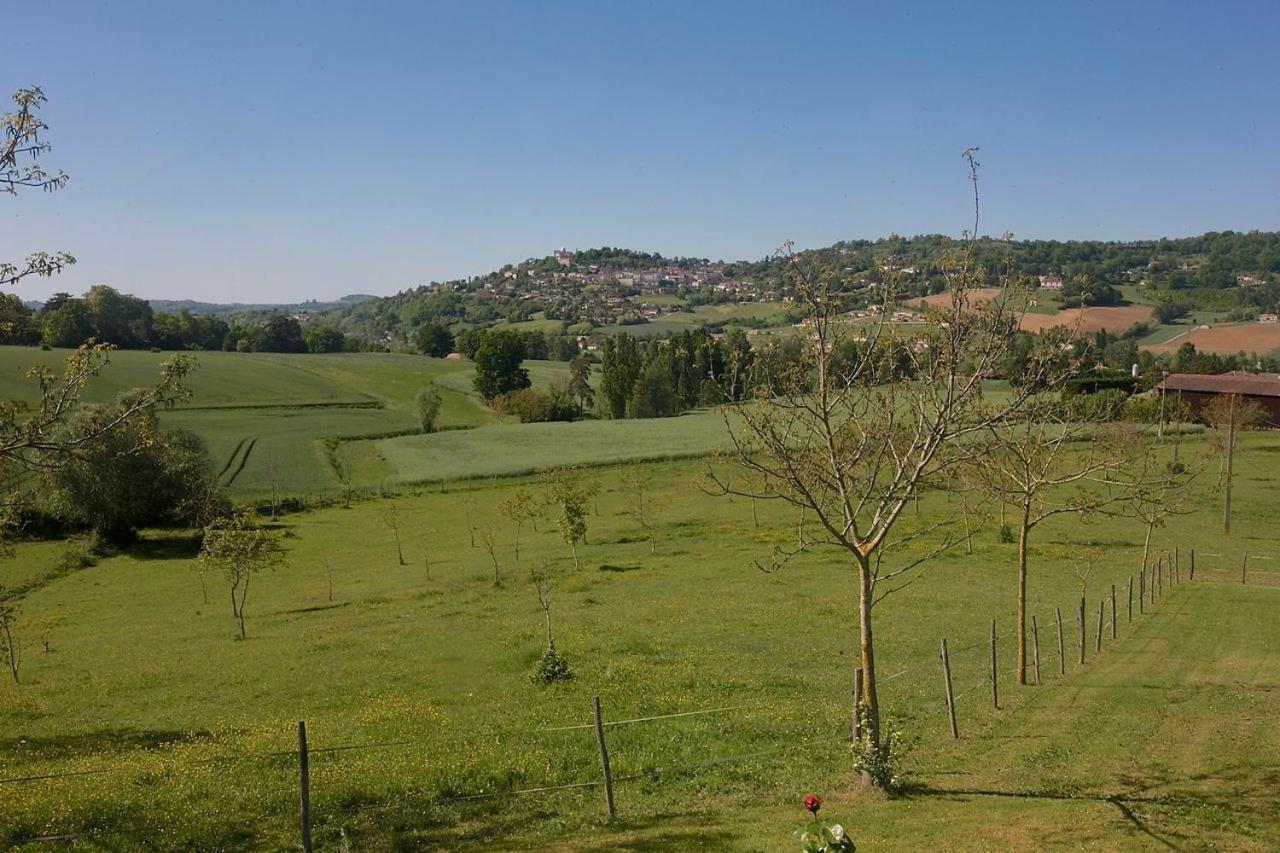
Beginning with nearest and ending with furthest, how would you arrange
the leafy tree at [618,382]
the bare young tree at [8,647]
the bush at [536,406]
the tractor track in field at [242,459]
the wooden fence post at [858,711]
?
the wooden fence post at [858,711] → the bare young tree at [8,647] → the tractor track in field at [242,459] → the bush at [536,406] → the leafy tree at [618,382]

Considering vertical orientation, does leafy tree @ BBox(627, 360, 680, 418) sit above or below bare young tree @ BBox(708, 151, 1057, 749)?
below

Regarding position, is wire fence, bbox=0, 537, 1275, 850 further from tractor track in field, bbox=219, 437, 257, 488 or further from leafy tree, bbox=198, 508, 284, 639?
tractor track in field, bbox=219, 437, 257, 488

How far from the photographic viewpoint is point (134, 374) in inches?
4845

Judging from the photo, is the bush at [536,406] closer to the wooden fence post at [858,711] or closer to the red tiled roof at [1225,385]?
the red tiled roof at [1225,385]

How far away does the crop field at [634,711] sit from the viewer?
1345 centimetres

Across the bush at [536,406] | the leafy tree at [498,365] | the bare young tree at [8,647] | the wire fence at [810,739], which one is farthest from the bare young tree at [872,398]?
the leafy tree at [498,365]

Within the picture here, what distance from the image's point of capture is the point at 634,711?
20.7 m

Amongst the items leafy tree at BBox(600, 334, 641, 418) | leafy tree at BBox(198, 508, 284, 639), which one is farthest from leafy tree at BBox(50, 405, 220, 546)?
leafy tree at BBox(600, 334, 641, 418)

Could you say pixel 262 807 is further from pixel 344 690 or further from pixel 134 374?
pixel 134 374

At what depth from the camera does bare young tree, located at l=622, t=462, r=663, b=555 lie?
2336 inches

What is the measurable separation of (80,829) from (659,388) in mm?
121679

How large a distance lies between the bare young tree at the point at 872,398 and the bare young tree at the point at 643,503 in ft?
122

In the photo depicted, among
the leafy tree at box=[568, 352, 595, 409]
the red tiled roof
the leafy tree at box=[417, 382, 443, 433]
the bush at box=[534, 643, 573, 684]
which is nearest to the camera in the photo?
the bush at box=[534, 643, 573, 684]

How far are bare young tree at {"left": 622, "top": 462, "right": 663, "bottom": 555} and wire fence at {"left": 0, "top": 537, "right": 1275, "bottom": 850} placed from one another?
1045 inches
